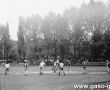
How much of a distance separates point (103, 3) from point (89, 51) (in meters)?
13.3

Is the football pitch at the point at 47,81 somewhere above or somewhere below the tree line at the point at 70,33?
below

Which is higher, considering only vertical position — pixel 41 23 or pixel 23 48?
pixel 41 23

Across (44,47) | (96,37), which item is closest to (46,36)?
(44,47)

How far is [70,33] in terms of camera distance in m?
73.2

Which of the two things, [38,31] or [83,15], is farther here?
[38,31]

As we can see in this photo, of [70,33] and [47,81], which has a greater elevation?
[70,33]

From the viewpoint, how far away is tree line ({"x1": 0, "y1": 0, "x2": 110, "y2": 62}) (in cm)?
6756

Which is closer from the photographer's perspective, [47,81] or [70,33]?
[47,81]

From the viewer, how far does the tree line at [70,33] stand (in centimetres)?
6756

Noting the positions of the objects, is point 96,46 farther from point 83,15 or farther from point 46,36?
point 46,36

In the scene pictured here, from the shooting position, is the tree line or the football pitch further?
the tree line

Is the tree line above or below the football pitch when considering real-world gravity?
above

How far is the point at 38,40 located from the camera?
82250 mm

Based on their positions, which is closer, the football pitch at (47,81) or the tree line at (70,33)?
the football pitch at (47,81)
